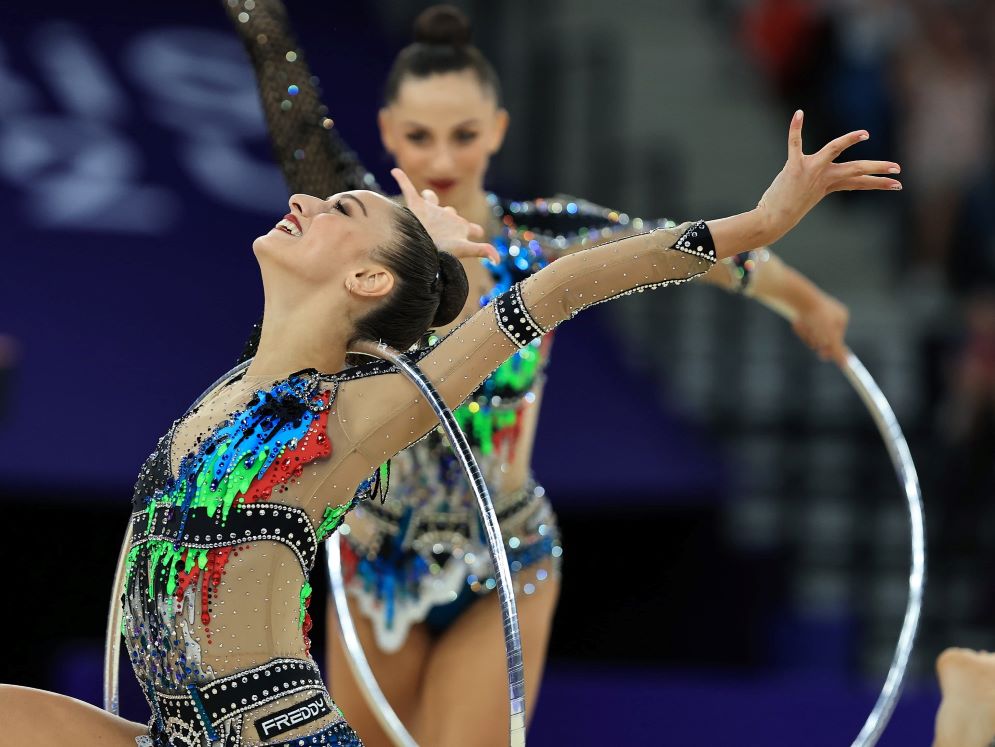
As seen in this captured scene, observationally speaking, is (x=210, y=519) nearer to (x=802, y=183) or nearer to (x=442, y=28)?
(x=802, y=183)

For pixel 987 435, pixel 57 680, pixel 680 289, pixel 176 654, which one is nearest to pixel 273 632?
pixel 176 654

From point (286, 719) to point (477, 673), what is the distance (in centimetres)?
99

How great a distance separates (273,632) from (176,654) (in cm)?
15

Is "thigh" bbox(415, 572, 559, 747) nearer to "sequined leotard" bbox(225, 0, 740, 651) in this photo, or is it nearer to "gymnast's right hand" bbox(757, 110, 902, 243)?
"sequined leotard" bbox(225, 0, 740, 651)

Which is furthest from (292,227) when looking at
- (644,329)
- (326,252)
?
(644,329)

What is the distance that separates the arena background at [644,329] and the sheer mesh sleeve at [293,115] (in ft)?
4.83

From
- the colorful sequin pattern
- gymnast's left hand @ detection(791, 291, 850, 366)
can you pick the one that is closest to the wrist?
the colorful sequin pattern

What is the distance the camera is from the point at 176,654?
103 inches

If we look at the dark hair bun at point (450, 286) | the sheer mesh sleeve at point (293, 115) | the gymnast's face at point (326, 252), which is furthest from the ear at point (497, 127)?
the gymnast's face at point (326, 252)

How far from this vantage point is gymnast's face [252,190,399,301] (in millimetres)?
2734

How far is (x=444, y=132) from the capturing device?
142 inches

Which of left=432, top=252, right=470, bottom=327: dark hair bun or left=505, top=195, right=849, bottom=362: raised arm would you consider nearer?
left=432, top=252, right=470, bottom=327: dark hair bun

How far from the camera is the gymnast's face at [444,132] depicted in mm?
3611

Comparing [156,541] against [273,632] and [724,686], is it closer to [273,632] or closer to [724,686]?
[273,632]
